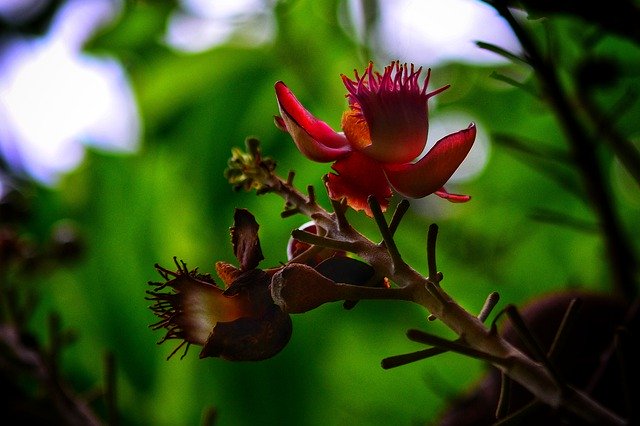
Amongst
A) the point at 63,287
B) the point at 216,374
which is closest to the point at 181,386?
the point at 216,374

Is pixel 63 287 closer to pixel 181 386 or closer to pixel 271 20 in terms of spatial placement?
pixel 181 386

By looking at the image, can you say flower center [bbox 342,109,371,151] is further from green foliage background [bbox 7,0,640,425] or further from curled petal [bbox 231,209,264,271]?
green foliage background [bbox 7,0,640,425]

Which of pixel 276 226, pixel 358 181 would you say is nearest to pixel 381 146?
pixel 358 181

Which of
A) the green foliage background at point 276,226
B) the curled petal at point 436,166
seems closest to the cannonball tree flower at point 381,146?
the curled petal at point 436,166

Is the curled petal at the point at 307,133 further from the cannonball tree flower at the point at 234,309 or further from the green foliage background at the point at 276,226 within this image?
the green foliage background at the point at 276,226

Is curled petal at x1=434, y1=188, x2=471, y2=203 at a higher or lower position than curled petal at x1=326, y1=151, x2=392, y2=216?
lower

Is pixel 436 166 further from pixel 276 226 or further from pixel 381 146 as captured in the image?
pixel 276 226

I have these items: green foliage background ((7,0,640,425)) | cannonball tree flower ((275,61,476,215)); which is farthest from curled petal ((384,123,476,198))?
green foliage background ((7,0,640,425))
